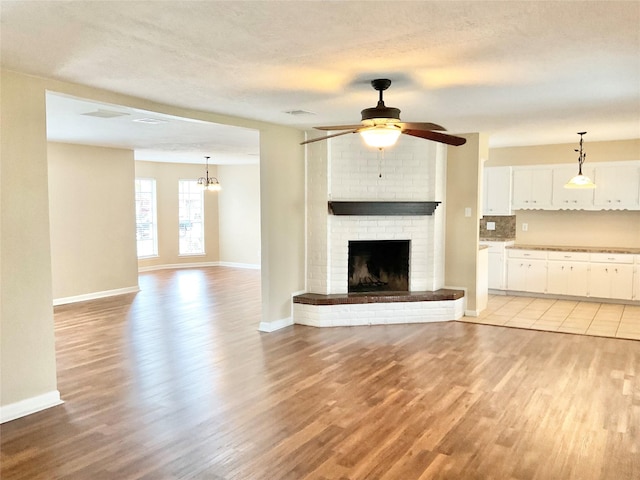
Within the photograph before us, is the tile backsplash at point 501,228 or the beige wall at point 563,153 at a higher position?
the beige wall at point 563,153

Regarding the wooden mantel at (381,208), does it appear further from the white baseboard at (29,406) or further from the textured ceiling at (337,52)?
the white baseboard at (29,406)

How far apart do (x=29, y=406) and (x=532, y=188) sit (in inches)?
299

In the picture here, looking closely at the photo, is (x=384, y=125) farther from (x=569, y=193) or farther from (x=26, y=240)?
(x=569, y=193)

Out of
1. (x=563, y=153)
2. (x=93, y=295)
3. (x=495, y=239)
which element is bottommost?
(x=93, y=295)

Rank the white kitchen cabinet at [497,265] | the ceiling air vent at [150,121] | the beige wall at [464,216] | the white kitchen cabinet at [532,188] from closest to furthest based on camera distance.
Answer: the ceiling air vent at [150,121], the beige wall at [464,216], the white kitchen cabinet at [532,188], the white kitchen cabinet at [497,265]

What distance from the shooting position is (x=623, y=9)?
240 cm

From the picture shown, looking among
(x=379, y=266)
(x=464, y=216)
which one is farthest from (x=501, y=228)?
(x=379, y=266)

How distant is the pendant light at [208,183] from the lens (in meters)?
11.4

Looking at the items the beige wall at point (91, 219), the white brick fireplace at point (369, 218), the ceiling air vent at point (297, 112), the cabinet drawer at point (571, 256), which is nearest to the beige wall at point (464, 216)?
the white brick fireplace at point (369, 218)

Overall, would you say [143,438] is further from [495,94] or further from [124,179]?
[124,179]

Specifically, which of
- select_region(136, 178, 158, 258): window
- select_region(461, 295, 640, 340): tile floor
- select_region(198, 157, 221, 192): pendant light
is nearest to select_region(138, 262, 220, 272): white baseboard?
select_region(136, 178, 158, 258): window

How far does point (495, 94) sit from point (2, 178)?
3946mm

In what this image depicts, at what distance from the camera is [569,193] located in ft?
26.0

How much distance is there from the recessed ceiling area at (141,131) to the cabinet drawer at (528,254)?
15.0 feet
